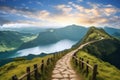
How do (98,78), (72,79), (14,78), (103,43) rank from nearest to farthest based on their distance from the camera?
(14,78), (72,79), (98,78), (103,43)

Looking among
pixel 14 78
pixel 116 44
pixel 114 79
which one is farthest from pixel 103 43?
pixel 14 78

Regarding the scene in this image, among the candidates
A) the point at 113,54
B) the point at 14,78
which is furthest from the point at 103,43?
the point at 14,78

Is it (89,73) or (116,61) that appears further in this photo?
(116,61)

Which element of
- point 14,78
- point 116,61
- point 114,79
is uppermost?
point 14,78

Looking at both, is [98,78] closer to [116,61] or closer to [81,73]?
[81,73]

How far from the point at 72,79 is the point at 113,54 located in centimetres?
10476

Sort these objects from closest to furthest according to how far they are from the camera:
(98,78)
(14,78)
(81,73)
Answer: (14,78)
(98,78)
(81,73)

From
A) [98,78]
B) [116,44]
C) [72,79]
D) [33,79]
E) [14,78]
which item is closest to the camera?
[14,78]

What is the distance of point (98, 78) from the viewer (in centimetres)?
2220

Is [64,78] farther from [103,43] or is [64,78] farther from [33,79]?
[103,43]

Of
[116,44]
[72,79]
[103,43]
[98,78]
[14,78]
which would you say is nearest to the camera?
[14,78]

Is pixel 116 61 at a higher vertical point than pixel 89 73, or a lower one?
lower

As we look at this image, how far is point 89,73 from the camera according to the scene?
2191 cm

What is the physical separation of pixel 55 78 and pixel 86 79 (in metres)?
3.83
